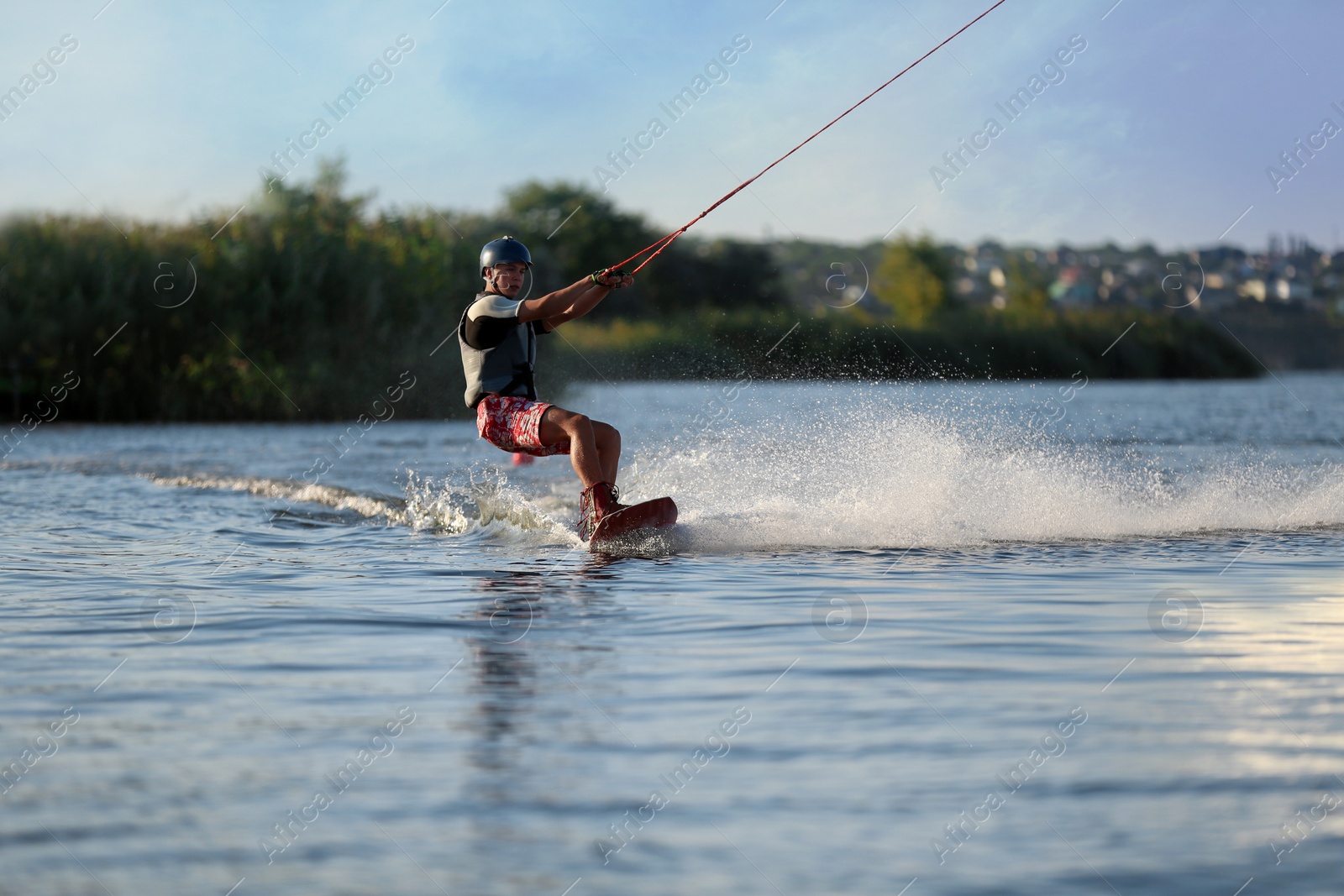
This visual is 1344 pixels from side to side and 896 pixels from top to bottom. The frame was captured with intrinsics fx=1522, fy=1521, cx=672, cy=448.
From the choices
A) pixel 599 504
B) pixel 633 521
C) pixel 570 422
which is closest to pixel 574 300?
pixel 570 422

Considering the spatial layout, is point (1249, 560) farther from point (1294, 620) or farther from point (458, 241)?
point (458, 241)

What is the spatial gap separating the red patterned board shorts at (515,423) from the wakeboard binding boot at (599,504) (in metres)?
0.30

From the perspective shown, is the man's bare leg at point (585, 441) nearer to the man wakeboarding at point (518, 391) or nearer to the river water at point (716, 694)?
the man wakeboarding at point (518, 391)

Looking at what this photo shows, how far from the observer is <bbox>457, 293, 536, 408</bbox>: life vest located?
910 centimetres

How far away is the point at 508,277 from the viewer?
9.02 m

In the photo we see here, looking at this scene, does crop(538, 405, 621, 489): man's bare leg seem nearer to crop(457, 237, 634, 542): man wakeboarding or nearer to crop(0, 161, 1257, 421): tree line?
crop(457, 237, 634, 542): man wakeboarding

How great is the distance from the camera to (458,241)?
33844 millimetres

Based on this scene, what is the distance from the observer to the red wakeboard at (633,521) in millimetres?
8812

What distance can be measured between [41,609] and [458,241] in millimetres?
27794

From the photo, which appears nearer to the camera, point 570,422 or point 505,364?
point 570,422

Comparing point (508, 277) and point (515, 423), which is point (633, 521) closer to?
point (515, 423)

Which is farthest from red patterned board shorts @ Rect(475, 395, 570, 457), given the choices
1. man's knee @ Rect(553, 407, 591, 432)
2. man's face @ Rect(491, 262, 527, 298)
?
man's face @ Rect(491, 262, 527, 298)

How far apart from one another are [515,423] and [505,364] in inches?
14.7

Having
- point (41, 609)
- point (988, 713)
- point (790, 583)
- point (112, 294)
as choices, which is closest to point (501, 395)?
point (790, 583)
